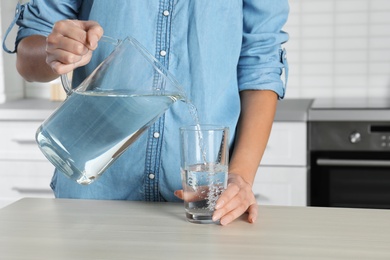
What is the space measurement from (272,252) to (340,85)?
7.01 ft

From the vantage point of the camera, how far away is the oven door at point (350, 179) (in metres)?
2.50

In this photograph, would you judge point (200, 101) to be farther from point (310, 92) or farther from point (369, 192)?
point (310, 92)

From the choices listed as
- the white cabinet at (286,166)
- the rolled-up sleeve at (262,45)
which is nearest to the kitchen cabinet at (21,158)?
the white cabinet at (286,166)

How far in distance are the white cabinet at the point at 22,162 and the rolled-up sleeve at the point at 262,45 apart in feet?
4.43

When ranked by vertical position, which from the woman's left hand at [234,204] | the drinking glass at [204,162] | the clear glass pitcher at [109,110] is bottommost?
the woman's left hand at [234,204]

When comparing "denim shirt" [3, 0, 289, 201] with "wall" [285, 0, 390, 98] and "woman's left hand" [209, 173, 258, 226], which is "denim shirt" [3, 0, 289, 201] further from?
"wall" [285, 0, 390, 98]

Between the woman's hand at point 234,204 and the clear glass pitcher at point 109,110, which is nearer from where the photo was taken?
the clear glass pitcher at point 109,110

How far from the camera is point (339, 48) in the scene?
3.02 metres

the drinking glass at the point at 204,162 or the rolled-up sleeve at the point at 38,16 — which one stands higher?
the rolled-up sleeve at the point at 38,16

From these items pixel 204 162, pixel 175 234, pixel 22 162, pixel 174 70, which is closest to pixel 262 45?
pixel 174 70

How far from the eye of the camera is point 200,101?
144 cm

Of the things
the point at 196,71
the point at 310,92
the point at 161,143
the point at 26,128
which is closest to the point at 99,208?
the point at 161,143

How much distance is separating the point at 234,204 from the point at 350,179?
1464 mm

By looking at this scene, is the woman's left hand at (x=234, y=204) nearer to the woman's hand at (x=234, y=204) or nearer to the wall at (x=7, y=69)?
the woman's hand at (x=234, y=204)
